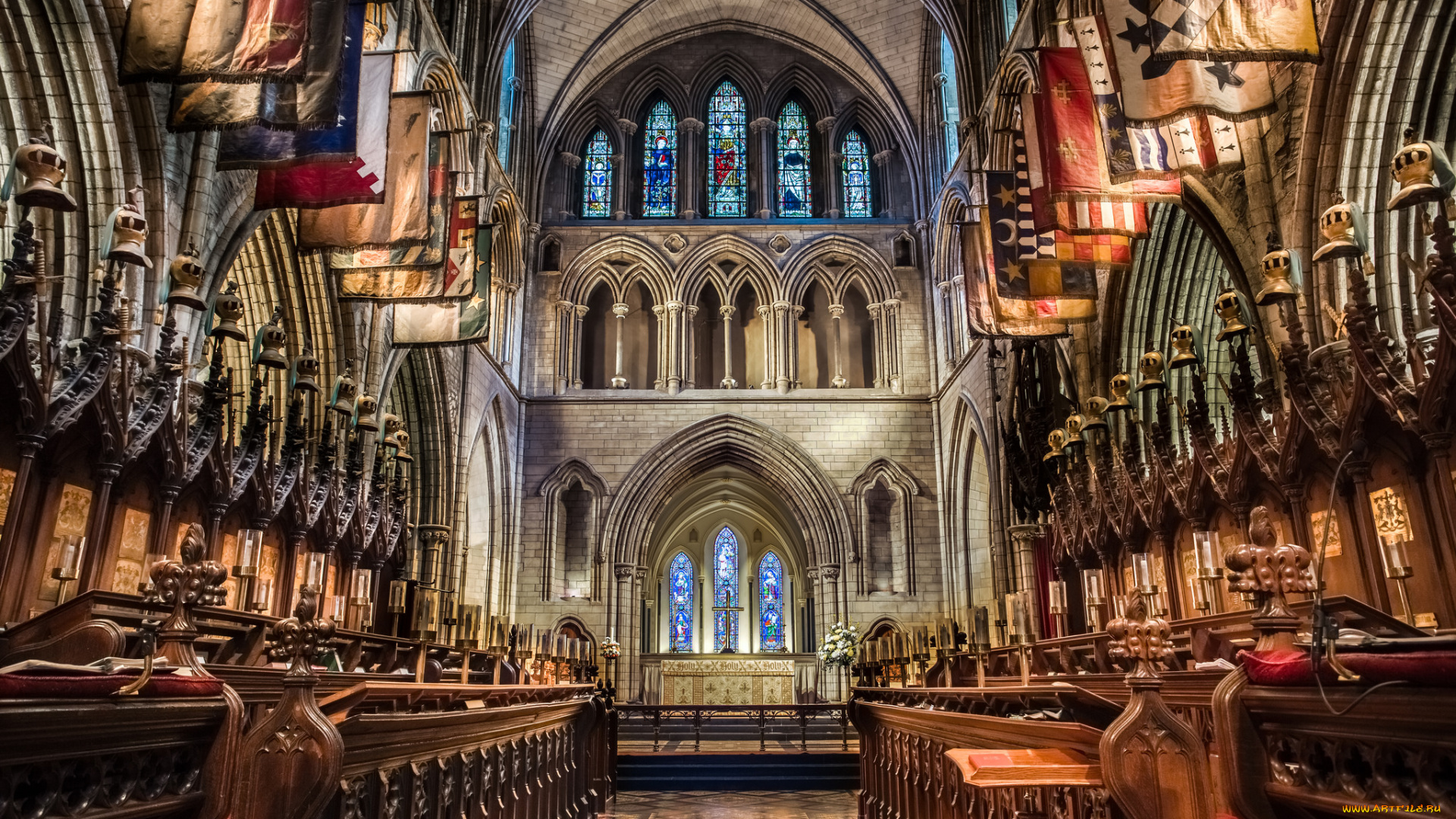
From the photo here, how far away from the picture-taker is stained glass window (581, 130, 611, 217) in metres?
22.8

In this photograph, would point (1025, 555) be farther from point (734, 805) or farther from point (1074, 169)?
point (1074, 169)

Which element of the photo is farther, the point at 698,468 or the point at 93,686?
the point at 698,468

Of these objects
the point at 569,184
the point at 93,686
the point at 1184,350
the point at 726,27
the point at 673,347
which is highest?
the point at 726,27

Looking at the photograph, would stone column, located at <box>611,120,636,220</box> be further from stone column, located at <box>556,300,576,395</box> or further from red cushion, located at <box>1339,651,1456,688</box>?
red cushion, located at <box>1339,651,1456,688</box>

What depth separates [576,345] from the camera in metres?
21.5

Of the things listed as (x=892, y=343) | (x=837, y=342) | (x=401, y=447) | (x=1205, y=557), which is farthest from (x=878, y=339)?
(x=1205, y=557)

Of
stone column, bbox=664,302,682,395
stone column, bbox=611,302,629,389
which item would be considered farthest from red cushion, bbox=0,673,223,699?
stone column, bbox=611,302,629,389

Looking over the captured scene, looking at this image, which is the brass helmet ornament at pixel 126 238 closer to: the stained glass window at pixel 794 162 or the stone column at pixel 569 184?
the stone column at pixel 569 184

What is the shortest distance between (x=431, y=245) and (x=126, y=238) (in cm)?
319

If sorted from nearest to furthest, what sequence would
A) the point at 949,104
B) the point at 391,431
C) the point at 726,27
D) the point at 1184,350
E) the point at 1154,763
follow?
the point at 1154,763 < the point at 1184,350 < the point at 391,431 < the point at 949,104 < the point at 726,27

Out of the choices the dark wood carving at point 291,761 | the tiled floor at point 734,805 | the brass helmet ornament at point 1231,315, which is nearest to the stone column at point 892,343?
the tiled floor at point 734,805

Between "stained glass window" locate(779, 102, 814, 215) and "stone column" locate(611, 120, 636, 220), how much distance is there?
361 cm

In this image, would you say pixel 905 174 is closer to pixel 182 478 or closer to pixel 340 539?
pixel 340 539

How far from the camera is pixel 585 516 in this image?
67.9 ft
